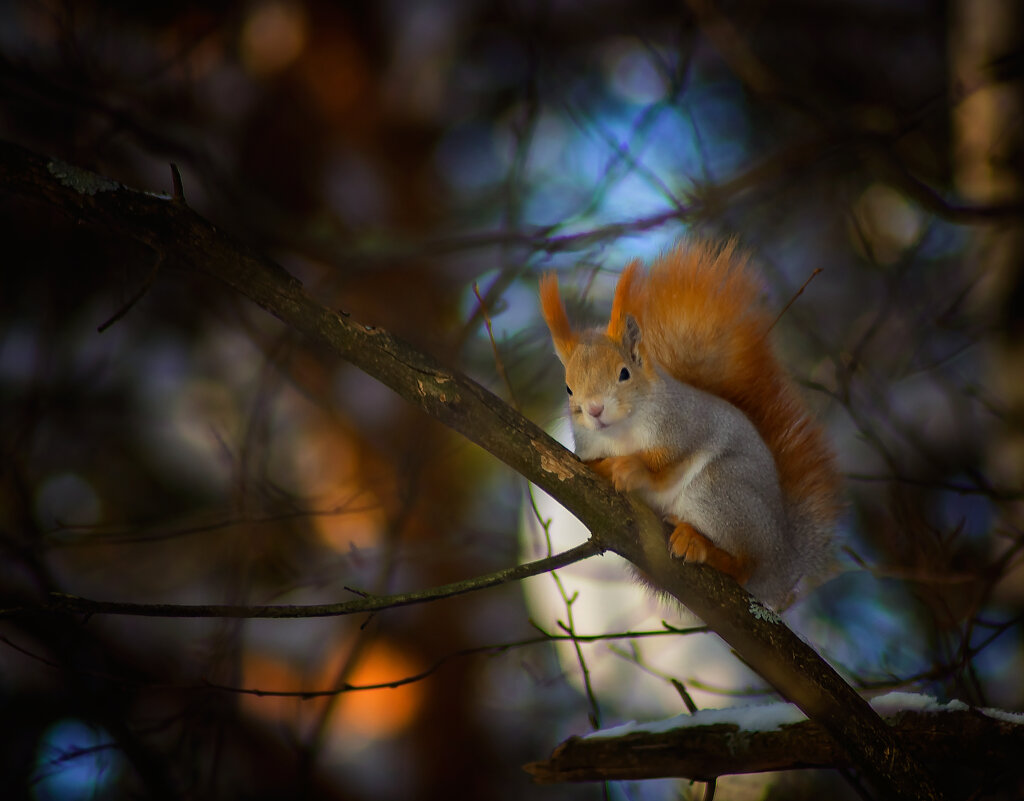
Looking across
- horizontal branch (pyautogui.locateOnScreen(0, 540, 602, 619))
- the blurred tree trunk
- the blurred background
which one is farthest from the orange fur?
the blurred tree trunk

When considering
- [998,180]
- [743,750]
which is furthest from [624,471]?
[998,180]

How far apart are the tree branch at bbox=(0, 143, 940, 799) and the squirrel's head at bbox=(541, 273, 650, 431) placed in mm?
170

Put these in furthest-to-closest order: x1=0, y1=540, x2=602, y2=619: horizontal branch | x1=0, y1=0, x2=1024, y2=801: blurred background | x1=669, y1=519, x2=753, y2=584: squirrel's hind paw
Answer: x1=0, y1=0, x2=1024, y2=801: blurred background < x1=669, y1=519, x2=753, y2=584: squirrel's hind paw < x1=0, y1=540, x2=602, y2=619: horizontal branch

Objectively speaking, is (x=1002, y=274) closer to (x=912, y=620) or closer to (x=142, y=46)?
(x=912, y=620)

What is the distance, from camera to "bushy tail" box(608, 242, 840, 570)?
123 centimetres

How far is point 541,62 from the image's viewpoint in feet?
6.01

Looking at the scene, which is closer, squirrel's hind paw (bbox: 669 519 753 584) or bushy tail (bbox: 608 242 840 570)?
squirrel's hind paw (bbox: 669 519 753 584)

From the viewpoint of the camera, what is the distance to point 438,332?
2332 millimetres

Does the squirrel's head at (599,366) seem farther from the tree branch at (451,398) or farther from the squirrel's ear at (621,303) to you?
the tree branch at (451,398)

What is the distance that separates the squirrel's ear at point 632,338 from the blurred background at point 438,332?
0.43 metres

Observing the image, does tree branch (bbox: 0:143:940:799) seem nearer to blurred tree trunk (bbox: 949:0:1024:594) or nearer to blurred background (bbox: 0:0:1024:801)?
blurred background (bbox: 0:0:1024:801)

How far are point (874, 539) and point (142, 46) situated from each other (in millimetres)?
3267

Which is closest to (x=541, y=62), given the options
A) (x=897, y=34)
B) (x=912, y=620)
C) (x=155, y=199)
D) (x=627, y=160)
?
(x=627, y=160)

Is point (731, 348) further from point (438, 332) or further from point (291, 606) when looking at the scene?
point (438, 332)
